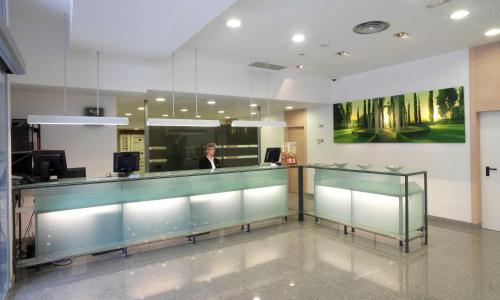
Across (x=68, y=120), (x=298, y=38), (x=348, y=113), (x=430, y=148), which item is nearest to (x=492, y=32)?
(x=430, y=148)

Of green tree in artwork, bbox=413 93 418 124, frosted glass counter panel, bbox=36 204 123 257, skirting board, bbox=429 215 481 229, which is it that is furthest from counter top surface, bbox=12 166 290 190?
skirting board, bbox=429 215 481 229

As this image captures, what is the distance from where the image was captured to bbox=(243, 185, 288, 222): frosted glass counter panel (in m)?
5.80

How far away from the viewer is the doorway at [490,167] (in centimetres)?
547

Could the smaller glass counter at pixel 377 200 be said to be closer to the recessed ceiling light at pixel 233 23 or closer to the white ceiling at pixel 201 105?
the white ceiling at pixel 201 105

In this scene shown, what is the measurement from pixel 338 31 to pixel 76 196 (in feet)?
14.5

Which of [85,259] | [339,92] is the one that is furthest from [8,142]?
[339,92]

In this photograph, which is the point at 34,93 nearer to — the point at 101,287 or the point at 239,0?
the point at 101,287

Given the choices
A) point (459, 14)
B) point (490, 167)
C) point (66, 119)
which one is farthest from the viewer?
point (490, 167)

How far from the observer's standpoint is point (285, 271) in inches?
153

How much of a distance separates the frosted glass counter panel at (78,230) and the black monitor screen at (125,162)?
1.91 feet

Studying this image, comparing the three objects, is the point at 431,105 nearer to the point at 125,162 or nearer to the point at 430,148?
the point at 430,148

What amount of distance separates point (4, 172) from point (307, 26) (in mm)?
4180

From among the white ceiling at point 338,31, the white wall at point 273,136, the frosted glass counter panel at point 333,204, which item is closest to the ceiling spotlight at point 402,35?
the white ceiling at point 338,31

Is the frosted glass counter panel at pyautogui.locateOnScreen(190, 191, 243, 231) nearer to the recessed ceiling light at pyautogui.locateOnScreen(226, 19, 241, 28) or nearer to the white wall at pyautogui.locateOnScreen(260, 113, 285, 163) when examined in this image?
the recessed ceiling light at pyautogui.locateOnScreen(226, 19, 241, 28)
